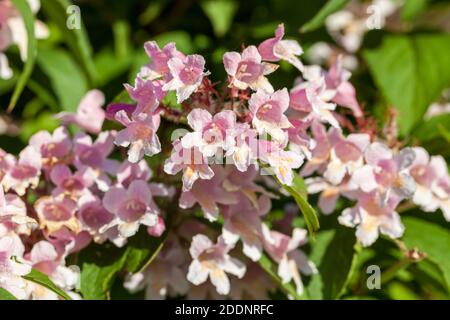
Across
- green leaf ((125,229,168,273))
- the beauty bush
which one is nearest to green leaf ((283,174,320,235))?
the beauty bush

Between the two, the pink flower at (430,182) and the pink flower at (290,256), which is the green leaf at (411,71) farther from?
the pink flower at (290,256)

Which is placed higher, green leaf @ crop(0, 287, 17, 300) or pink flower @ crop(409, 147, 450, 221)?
green leaf @ crop(0, 287, 17, 300)

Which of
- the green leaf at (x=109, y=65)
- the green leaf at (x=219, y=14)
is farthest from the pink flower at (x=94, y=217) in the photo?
the green leaf at (x=219, y=14)

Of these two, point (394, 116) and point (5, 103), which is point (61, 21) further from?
point (394, 116)

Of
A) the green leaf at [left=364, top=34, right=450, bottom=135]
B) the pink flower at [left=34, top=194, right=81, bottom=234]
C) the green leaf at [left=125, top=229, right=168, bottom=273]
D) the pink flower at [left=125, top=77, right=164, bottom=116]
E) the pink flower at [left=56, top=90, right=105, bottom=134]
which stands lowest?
the green leaf at [left=364, top=34, right=450, bottom=135]

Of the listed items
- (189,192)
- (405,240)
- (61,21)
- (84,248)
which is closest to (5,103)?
(61,21)

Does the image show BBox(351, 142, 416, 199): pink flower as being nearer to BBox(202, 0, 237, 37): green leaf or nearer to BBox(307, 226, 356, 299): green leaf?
BBox(307, 226, 356, 299): green leaf

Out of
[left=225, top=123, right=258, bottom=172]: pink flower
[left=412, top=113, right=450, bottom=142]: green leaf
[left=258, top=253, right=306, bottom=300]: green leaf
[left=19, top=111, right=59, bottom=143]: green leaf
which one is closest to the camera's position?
[left=225, top=123, right=258, bottom=172]: pink flower
